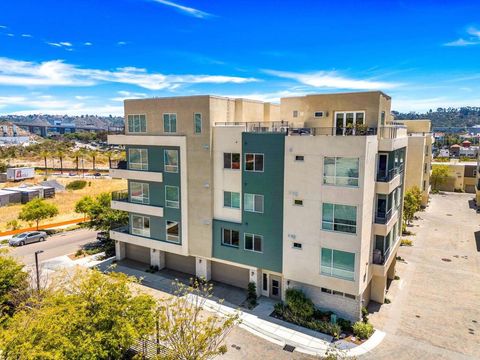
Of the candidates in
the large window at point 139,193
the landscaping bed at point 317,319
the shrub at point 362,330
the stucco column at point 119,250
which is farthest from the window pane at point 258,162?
the stucco column at point 119,250

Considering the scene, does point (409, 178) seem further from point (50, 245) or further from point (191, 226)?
point (50, 245)

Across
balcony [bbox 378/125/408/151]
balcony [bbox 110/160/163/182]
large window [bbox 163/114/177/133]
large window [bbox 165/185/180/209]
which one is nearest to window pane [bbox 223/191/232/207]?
large window [bbox 165/185/180/209]

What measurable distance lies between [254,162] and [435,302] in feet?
54.2

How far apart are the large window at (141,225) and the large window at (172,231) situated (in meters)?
2.23

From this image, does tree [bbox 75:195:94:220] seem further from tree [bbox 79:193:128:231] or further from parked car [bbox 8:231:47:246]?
parked car [bbox 8:231:47:246]

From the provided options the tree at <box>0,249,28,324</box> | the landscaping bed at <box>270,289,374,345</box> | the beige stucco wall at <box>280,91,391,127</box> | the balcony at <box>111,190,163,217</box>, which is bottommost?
the landscaping bed at <box>270,289,374,345</box>

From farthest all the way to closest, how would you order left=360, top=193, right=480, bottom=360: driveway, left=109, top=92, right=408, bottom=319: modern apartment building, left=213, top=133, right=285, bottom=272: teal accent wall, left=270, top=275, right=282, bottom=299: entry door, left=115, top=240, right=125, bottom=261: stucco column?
left=115, top=240, right=125, bottom=261: stucco column < left=270, top=275, right=282, bottom=299: entry door < left=213, top=133, right=285, bottom=272: teal accent wall < left=109, top=92, right=408, bottom=319: modern apartment building < left=360, top=193, right=480, bottom=360: driveway

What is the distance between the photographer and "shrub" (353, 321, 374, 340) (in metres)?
20.2

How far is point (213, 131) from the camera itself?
25.0m

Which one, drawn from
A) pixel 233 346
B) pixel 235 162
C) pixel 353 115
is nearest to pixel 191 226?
pixel 235 162

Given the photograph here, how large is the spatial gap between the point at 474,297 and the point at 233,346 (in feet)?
61.5

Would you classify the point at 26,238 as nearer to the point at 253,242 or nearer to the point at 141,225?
the point at 141,225

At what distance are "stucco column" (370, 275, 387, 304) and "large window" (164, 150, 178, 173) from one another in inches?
667

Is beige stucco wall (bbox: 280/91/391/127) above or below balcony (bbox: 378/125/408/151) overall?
above
